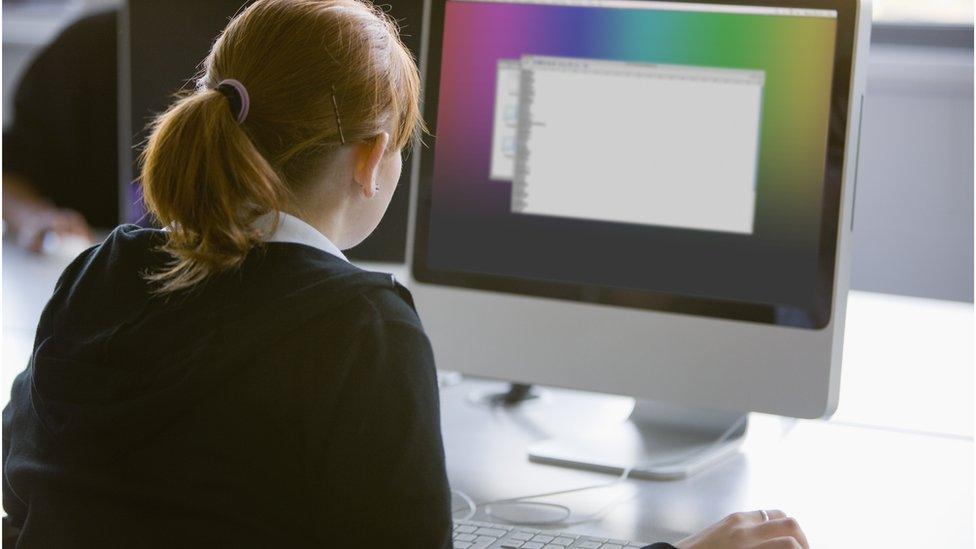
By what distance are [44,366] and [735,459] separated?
0.77m

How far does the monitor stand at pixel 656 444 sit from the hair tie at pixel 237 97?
583mm

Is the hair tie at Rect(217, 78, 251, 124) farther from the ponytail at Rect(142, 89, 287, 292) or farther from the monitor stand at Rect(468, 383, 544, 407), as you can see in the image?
the monitor stand at Rect(468, 383, 544, 407)

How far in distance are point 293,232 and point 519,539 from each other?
34cm

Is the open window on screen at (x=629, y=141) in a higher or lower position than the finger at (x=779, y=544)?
higher

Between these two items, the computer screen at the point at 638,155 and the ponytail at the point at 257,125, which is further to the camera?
the computer screen at the point at 638,155

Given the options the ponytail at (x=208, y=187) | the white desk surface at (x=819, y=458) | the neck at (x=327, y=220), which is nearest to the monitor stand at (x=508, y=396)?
the white desk surface at (x=819, y=458)

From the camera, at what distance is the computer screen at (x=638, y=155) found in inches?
47.4

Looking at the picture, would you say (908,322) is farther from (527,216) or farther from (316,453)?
(316,453)

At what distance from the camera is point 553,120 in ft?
4.23

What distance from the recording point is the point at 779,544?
918mm

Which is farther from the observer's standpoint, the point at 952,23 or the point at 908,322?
the point at 952,23

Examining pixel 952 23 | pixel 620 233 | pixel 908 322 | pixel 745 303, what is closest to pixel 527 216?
pixel 620 233

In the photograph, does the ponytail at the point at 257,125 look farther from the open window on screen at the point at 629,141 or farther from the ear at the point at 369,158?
the open window on screen at the point at 629,141

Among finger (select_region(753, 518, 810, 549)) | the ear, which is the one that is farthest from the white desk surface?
the ear
